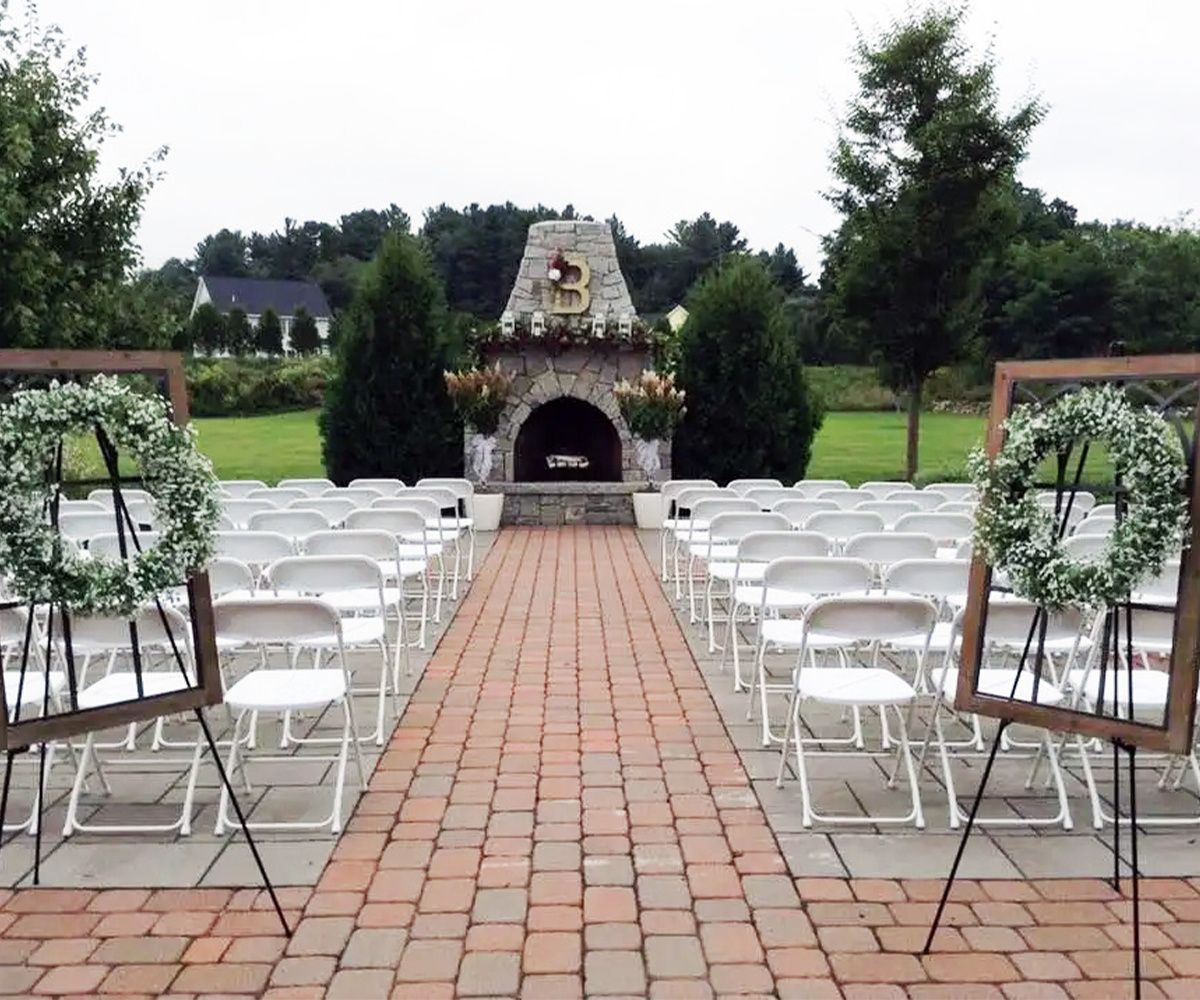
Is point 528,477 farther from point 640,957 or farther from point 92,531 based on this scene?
point 640,957

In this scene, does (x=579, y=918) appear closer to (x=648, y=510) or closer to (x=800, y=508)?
(x=800, y=508)

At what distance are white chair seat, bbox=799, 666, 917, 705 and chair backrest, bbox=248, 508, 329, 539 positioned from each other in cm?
365

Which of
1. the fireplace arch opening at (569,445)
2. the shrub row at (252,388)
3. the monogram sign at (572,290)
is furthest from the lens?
the shrub row at (252,388)

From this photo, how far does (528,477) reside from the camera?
15.2m

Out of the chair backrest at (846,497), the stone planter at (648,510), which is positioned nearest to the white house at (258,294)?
the stone planter at (648,510)

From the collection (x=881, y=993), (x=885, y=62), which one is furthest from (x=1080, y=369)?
(x=885, y=62)

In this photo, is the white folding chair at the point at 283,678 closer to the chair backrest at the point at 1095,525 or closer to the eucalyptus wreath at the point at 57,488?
the eucalyptus wreath at the point at 57,488

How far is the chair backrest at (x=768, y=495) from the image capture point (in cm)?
845

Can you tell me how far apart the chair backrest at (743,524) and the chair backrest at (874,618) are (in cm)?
250

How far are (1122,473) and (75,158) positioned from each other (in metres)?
10.6

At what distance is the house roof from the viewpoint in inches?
2790

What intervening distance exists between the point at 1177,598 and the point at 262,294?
76.4 metres

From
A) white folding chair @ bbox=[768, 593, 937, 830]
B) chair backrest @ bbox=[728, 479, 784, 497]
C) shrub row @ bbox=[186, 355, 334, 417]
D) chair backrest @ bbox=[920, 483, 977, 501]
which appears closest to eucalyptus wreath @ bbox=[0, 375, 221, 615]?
white folding chair @ bbox=[768, 593, 937, 830]

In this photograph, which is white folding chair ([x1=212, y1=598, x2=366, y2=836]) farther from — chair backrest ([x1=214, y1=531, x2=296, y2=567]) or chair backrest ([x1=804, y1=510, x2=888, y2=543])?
chair backrest ([x1=804, y1=510, x2=888, y2=543])
